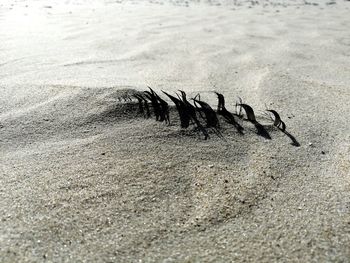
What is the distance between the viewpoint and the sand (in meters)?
0.87

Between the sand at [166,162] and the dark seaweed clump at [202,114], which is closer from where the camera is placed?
the sand at [166,162]

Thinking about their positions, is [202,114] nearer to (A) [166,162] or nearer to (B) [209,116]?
(B) [209,116]

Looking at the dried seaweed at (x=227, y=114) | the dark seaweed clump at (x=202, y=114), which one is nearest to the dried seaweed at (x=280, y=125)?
the dark seaweed clump at (x=202, y=114)

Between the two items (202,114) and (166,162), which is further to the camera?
(202,114)

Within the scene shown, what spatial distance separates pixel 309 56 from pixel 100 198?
1745 millimetres

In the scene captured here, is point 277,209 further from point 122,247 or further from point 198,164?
point 122,247

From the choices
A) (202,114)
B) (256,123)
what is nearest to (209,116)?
(202,114)

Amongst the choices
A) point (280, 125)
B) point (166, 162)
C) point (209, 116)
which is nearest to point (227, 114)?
point (209, 116)

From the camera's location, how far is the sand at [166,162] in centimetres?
87

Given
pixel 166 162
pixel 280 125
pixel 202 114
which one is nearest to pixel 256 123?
pixel 280 125

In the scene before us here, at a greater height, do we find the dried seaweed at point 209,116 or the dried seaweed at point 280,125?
the dried seaweed at point 209,116

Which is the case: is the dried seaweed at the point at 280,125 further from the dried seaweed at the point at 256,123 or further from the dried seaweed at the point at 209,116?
the dried seaweed at the point at 209,116

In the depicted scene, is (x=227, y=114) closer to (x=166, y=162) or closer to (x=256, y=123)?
(x=256, y=123)

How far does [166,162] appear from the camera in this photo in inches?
45.0
